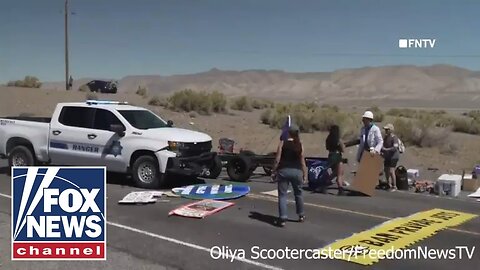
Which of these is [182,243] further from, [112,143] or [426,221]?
[112,143]

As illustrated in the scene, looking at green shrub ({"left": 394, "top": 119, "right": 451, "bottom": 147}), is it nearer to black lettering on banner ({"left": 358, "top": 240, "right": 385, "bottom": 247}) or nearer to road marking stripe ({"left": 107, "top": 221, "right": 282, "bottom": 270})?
Answer: black lettering on banner ({"left": 358, "top": 240, "right": 385, "bottom": 247})

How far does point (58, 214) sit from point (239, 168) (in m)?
7.14

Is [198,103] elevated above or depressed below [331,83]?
below

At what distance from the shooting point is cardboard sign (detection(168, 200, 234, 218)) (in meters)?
9.59

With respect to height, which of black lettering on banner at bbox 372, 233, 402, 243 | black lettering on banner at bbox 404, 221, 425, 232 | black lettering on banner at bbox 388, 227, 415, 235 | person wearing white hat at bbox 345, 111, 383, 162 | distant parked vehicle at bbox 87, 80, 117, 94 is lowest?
black lettering on banner at bbox 404, 221, 425, 232

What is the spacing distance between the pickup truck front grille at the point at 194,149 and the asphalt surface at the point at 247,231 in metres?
1.50

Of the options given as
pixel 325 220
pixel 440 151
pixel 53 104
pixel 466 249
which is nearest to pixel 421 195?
pixel 325 220

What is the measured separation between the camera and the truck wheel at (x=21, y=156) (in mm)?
13453

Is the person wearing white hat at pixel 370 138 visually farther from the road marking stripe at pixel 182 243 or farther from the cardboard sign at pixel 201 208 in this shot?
the road marking stripe at pixel 182 243

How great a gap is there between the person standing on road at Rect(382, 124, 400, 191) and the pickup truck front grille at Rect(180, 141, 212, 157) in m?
4.11

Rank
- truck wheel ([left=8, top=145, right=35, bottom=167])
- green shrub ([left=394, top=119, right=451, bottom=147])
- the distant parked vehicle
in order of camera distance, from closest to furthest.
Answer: truck wheel ([left=8, top=145, right=35, bottom=167]), green shrub ([left=394, top=119, right=451, bottom=147]), the distant parked vehicle

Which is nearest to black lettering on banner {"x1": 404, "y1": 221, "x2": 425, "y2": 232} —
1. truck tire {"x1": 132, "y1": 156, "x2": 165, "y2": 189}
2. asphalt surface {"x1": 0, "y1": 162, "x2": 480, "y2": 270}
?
asphalt surface {"x1": 0, "y1": 162, "x2": 480, "y2": 270}

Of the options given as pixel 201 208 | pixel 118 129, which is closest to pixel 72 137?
pixel 118 129

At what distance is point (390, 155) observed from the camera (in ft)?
42.7
